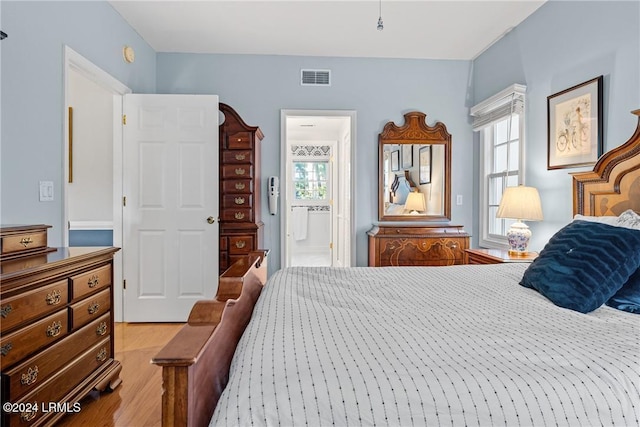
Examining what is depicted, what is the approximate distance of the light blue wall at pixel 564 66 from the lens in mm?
2223

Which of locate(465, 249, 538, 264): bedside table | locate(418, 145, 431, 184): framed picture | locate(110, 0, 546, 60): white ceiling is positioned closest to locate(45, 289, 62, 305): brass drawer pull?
locate(110, 0, 546, 60): white ceiling

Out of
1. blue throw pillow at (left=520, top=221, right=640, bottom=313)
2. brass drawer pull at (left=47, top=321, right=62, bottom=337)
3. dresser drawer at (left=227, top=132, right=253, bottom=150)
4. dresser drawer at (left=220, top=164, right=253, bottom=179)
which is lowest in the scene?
brass drawer pull at (left=47, top=321, right=62, bottom=337)

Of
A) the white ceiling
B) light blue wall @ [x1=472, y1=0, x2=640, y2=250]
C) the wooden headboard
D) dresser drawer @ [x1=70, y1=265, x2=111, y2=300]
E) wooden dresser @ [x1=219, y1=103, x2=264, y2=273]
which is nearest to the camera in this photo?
dresser drawer @ [x1=70, y1=265, x2=111, y2=300]

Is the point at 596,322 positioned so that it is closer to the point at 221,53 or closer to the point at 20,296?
the point at 20,296

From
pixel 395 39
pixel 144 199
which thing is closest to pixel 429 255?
pixel 395 39

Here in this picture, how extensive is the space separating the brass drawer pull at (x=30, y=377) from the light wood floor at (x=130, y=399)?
0.53 m

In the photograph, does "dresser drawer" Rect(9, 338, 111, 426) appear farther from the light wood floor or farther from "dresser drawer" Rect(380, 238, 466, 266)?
"dresser drawer" Rect(380, 238, 466, 266)

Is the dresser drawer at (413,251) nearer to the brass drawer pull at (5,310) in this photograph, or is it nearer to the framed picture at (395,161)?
the framed picture at (395,161)

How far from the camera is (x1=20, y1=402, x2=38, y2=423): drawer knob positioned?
1449mm

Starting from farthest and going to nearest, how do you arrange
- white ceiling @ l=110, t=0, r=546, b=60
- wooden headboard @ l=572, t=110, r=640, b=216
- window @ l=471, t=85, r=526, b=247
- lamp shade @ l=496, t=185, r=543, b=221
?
window @ l=471, t=85, r=526, b=247, white ceiling @ l=110, t=0, r=546, b=60, lamp shade @ l=496, t=185, r=543, b=221, wooden headboard @ l=572, t=110, r=640, b=216

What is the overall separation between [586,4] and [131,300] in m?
4.33

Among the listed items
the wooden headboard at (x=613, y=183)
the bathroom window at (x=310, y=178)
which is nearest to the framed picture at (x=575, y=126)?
the wooden headboard at (x=613, y=183)

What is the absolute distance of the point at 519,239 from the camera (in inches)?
112

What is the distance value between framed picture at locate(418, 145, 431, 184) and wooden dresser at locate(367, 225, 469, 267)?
660mm
